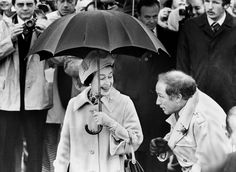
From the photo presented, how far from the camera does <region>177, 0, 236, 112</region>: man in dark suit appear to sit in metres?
7.19

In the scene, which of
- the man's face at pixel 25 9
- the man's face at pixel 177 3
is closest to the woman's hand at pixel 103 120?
the man's face at pixel 25 9

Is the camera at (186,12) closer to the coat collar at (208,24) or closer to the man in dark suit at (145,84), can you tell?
the man in dark suit at (145,84)

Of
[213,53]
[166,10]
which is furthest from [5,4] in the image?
[213,53]

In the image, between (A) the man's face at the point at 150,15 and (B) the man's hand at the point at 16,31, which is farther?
(A) the man's face at the point at 150,15

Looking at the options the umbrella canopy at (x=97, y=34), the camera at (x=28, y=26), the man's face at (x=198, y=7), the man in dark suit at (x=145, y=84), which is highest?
the umbrella canopy at (x=97, y=34)

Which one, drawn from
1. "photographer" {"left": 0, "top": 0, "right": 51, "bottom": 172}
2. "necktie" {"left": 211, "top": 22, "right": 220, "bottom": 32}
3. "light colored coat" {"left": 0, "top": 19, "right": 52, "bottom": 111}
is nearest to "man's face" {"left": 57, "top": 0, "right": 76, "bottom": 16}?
"photographer" {"left": 0, "top": 0, "right": 51, "bottom": 172}

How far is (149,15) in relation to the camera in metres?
7.72

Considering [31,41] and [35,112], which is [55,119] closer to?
[35,112]

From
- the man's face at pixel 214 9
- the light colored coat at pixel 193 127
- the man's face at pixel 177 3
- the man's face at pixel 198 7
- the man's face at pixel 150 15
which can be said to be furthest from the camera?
the man's face at pixel 177 3

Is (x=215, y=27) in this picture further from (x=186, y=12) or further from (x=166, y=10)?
(x=166, y=10)

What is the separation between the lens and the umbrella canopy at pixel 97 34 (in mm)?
5730

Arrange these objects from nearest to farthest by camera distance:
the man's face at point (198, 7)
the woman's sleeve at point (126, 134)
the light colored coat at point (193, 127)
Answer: the light colored coat at point (193, 127), the woman's sleeve at point (126, 134), the man's face at point (198, 7)

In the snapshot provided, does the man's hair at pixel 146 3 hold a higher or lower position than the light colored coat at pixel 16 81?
higher

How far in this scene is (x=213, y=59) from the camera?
7230 millimetres
